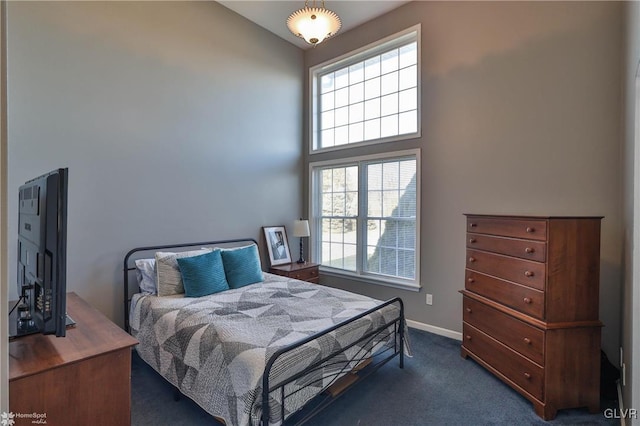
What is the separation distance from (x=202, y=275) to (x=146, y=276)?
0.55 meters

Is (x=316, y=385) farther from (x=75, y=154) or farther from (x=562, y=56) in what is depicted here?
(x=562, y=56)

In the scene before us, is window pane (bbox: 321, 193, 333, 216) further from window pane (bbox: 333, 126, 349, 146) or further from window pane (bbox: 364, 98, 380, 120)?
window pane (bbox: 364, 98, 380, 120)

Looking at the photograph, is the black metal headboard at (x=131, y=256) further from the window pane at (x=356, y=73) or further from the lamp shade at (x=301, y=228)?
the window pane at (x=356, y=73)

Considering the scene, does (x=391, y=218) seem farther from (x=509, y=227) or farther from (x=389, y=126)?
(x=509, y=227)

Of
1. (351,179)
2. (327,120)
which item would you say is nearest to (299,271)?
(351,179)

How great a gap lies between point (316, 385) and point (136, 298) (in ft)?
6.19

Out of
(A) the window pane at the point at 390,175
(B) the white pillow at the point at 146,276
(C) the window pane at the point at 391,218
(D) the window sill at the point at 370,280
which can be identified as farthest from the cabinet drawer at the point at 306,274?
(B) the white pillow at the point at 146,276

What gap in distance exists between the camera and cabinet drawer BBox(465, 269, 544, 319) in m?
2.24

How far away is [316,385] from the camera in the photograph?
1972 millimetres

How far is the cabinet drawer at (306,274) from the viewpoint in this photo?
413cm

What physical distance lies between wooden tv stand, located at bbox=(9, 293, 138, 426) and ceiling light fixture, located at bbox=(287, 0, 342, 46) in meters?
2.54

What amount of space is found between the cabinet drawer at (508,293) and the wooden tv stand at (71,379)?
8.50 feet

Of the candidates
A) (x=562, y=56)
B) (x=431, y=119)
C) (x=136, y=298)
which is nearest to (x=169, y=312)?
(x=136, y=298)

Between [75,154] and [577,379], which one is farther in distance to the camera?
[75,154]
